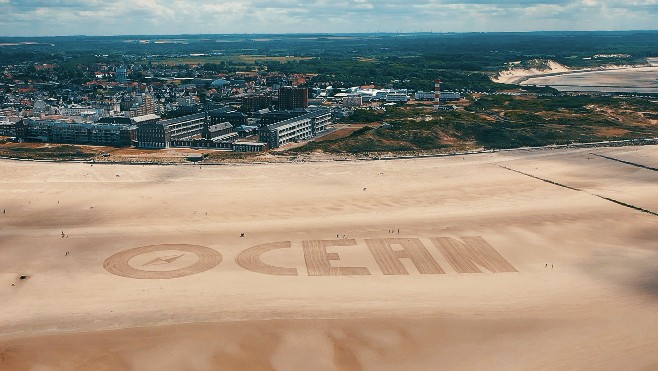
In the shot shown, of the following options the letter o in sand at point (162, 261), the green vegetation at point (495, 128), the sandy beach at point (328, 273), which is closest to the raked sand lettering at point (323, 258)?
the letter o in sand at point (162, 261)

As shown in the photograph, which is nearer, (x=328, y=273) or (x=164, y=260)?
(x=328, y=273)

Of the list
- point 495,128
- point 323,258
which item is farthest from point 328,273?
point 495,128

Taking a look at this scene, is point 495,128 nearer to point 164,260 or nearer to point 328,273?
point 328,273

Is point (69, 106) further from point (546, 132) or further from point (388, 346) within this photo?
point (388, 346)

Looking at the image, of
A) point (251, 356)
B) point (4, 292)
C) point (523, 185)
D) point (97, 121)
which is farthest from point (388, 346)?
point (97, 121)

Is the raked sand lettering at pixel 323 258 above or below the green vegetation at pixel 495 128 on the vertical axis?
below

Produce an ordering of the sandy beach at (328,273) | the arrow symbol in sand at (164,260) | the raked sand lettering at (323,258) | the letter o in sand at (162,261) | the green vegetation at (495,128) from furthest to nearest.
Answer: the green vegetation at (495,128) → the arrow symbol in sand at (164,260) → the raked sand lettering at (323,258) → the letter o in sand at (162,261) → the sandy beach at (328,273)

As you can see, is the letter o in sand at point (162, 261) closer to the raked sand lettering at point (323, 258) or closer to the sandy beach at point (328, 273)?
the raked sand lettering at point (323, 258)
